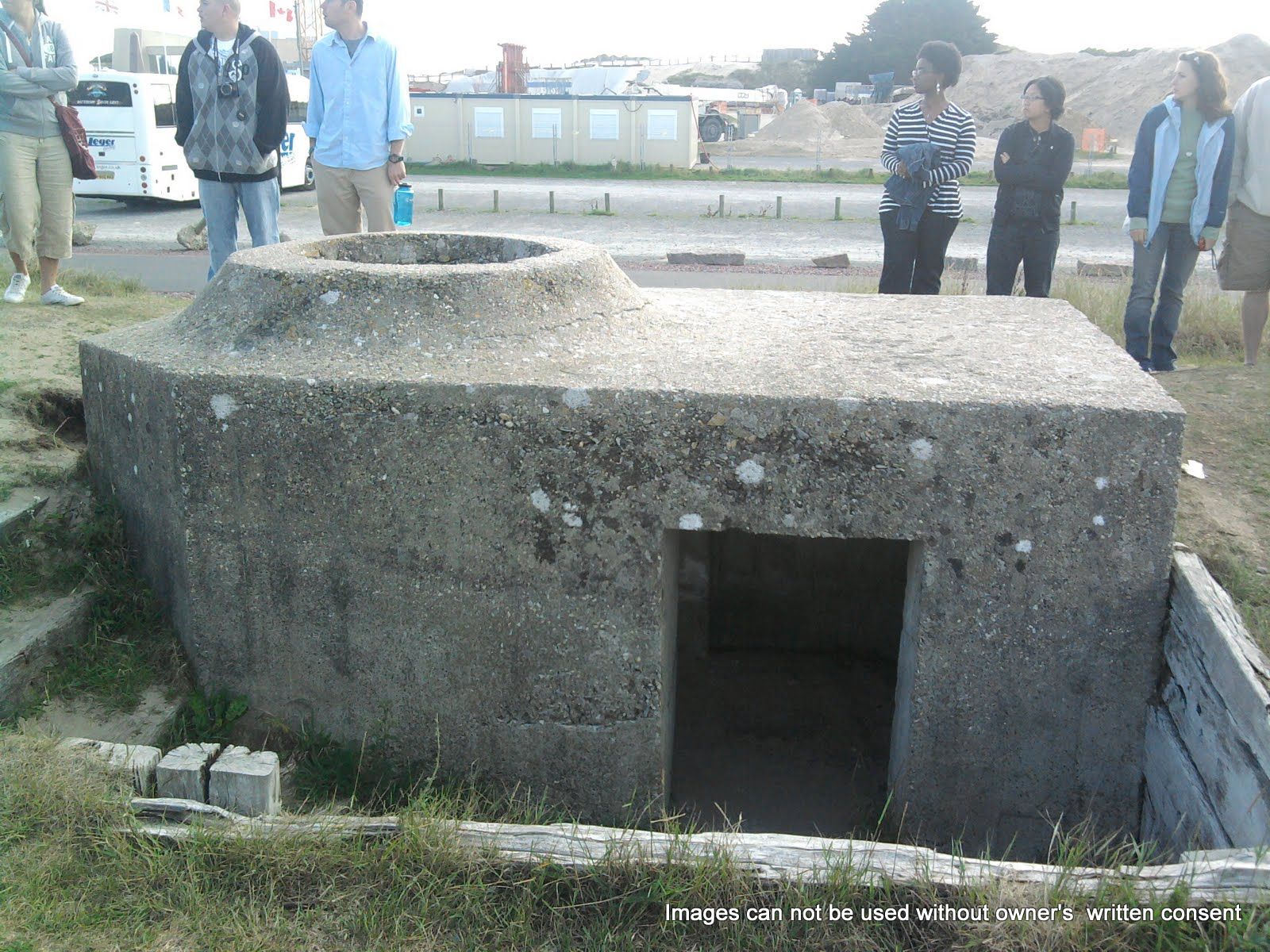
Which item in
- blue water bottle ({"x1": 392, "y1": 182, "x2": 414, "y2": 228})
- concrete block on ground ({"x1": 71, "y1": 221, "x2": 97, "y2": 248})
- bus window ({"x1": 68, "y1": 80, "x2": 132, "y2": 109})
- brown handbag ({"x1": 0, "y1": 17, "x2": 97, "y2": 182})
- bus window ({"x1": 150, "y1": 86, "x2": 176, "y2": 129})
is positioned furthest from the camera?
bus window ({"x1": 150, "y1": 86, "x2": 176, "y2": 129})

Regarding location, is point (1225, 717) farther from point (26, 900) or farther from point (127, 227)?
point (127, 227)

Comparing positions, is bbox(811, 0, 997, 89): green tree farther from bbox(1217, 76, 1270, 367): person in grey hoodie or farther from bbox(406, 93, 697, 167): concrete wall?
bbox(1217, 76, 1270, 367): person in grey hoodie

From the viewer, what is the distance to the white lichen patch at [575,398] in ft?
10.6

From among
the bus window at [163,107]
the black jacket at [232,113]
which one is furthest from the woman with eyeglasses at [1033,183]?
the bus window at [163,107]

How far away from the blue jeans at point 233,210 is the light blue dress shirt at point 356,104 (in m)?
0.37

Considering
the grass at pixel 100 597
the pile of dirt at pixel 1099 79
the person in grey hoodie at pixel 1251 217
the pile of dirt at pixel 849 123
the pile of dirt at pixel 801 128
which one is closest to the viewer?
the grass at pixel 100 597

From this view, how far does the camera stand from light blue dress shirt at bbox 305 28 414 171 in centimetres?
584

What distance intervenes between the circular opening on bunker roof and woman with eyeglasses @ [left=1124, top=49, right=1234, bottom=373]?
3.35 metres

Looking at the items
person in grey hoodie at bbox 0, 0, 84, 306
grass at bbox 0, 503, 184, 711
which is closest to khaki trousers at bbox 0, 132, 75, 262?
person in grey hoodie at bbox 0, 0, 84, 306

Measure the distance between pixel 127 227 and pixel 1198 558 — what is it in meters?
16.1

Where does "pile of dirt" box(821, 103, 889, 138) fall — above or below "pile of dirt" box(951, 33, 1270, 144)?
below

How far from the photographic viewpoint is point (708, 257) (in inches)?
498

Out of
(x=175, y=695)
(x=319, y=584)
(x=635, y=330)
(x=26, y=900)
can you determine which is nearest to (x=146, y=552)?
(x=175, y=695)

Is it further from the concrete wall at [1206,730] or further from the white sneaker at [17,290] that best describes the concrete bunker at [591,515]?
the white sneaker at [17,290]
